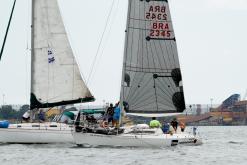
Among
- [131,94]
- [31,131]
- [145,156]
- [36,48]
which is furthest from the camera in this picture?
[36,48]

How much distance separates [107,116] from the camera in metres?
44.3

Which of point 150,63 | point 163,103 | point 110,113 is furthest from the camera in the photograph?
point 163,103

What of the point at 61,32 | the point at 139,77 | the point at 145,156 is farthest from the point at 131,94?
the point at 61,32

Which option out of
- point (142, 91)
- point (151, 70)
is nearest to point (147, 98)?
point (142, 91)

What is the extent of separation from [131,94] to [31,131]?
23.1ft

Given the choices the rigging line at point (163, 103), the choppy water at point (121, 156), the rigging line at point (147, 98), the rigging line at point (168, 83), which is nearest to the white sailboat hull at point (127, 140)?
the choppy water at point (121, 156)

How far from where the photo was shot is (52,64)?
51625 millimetres

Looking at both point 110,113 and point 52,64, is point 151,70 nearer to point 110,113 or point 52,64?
point 110,113

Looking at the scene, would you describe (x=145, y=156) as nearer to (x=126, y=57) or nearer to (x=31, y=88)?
(x=126, y=57)

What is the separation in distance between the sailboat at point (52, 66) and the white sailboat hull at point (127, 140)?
20.3 feet

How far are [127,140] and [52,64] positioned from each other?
449 inches

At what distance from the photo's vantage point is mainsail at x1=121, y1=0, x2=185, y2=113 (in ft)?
145

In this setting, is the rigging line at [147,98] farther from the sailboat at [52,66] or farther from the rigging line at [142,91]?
the sailboat at [52,66]

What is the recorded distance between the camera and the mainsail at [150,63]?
145 feet
